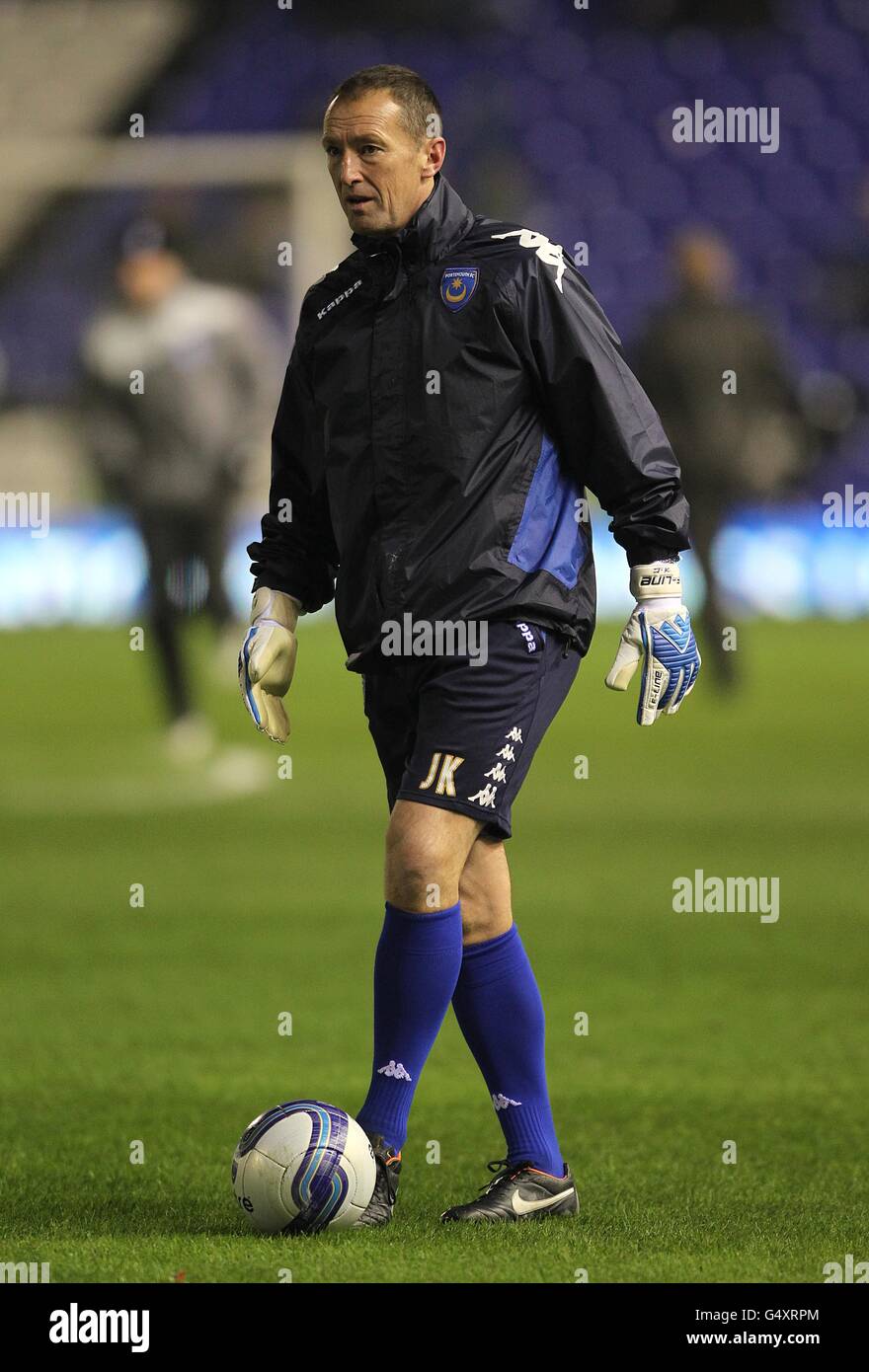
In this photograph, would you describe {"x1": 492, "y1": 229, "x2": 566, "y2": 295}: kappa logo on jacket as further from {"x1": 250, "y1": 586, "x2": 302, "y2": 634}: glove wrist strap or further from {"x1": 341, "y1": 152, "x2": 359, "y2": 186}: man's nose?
{"x1": 250, "y1": 586, "x2": 302, "y2": 634}: glove wrist strap

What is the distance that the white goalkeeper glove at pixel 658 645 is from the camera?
3.45m

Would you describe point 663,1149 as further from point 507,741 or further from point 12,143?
point 12,143

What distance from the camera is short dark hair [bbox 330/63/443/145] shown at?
135 inches

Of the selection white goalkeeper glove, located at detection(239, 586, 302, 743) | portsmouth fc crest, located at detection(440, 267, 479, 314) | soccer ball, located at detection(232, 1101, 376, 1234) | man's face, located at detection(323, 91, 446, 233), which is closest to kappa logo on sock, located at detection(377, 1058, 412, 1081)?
soccer ball, located at detection(232, 1101, 376, 1234)

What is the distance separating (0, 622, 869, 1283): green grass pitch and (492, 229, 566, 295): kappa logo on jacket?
1.61 m

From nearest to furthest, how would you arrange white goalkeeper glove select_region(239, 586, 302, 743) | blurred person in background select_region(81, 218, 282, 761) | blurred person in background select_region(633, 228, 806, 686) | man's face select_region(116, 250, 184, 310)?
white goalkeeper glove select_region(239, 586, 302, 743)
blurred person in background select_region(81, 218, 282, 761)
man's face select_region(116, 250, 184, 310)
blurred person in background select_region(633, 228, 806, 686)

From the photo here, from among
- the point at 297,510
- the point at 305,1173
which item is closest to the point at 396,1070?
the point at 305,1173

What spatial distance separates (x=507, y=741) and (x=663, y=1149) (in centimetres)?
113

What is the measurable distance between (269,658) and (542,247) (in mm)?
898

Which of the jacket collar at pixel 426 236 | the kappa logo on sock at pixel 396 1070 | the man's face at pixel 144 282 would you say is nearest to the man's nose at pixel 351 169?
the jacket collar at pixel 426 236

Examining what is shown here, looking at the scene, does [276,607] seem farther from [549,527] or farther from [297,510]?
[549,527]
